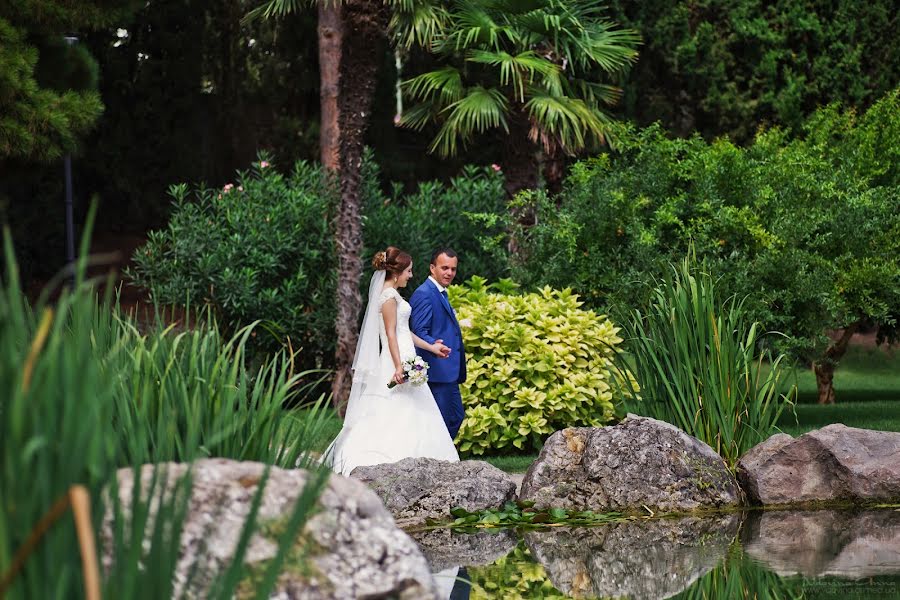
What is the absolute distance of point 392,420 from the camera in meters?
10.4

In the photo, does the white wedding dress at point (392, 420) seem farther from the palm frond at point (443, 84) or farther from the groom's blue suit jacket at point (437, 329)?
the palm frond at point (443, 84)

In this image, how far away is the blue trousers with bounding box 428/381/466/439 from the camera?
1085 cm

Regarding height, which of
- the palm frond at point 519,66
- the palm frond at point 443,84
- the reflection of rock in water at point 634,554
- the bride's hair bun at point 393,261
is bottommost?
the reflection of rock in water at point 634,554

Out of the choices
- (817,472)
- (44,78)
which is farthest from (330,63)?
(817,472)

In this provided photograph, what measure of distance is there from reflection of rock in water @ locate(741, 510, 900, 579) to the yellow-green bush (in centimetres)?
409

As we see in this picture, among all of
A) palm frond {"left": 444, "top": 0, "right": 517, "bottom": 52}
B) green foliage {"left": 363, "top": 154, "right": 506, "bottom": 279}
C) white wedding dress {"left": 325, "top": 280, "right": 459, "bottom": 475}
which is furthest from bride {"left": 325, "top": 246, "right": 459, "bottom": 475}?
palm frond {"left": 444, "top": 0, "right": 517, "bottom": 52}

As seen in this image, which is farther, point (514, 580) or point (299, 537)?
point (514, 580)

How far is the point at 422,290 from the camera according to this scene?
10.6 metres

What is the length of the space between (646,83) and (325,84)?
6.79m

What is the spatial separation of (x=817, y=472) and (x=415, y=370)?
3.16 m

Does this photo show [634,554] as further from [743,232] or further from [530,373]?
[743,232]

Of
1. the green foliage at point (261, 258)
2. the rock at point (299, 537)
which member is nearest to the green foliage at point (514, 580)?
the rock at point (299, 537)

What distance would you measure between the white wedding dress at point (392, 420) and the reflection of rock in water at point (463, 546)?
2170 mm

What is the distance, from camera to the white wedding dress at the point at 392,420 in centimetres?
1037
